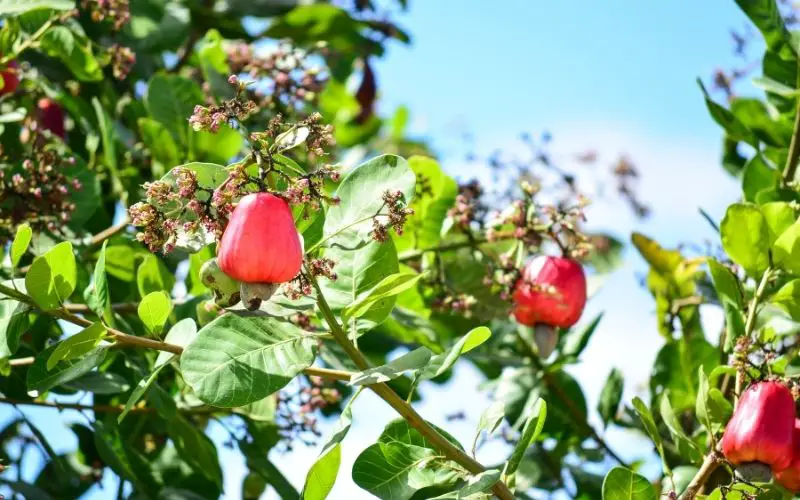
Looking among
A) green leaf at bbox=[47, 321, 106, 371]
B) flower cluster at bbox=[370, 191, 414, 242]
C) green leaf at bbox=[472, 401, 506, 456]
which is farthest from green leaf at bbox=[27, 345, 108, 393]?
green leaf at bbox=[472, 401, 506, 456]

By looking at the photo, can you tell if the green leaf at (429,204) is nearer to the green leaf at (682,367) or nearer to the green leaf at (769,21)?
the green leaf at (682,367)

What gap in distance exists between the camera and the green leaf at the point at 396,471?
152 cm

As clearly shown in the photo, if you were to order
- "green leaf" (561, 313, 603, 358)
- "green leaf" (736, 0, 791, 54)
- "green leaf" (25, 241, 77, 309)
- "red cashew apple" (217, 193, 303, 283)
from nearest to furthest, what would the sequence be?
1. "red cashew apple" (217, 193, 303, 283)
2. "green leaf" (25, 241, 77, 309)
3. "green leaf" (736, 0, 791, 54)
4. "green leaf" (561, 313, 603, 358)

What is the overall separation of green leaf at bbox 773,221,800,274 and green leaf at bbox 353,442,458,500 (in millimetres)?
614

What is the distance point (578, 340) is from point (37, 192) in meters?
1.10

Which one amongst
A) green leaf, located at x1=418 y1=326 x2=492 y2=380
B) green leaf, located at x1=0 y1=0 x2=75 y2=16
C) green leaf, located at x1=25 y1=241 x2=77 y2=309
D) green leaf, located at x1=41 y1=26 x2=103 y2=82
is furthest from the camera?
green leaf, located at x1=41 y1=26 x2=103 y2=82

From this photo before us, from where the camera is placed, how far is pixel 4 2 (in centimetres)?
204

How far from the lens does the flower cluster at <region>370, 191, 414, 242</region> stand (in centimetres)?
147

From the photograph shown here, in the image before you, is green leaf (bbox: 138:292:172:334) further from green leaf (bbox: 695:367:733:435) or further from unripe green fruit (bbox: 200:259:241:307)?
green leaf (bbox: 695:367:733:435)

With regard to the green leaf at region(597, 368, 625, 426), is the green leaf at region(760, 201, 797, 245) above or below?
above

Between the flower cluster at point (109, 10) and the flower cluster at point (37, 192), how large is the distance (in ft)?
0.84

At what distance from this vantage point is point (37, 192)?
1.96 metres

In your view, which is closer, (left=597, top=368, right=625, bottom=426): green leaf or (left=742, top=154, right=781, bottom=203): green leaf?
(left=742, top=154, right=781, bottom=203): green leaf

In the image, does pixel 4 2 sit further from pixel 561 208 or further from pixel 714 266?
pixel 714 266
